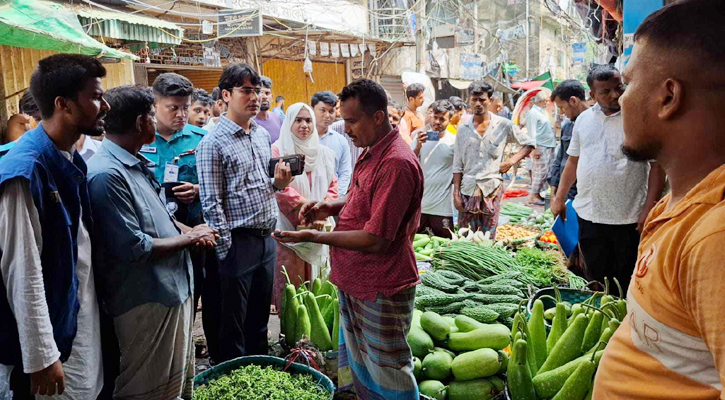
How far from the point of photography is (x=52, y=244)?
6.69 ft

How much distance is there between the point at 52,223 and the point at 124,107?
2.47 feet

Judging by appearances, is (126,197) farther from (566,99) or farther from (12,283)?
(566,99)

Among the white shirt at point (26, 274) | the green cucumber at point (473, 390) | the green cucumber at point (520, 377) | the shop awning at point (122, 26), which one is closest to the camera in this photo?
the white shirt at point (26, 274)

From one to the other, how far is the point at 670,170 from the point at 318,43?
42.4ft

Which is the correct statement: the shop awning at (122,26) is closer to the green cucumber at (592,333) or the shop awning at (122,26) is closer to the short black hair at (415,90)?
the short black hair at (415,90)

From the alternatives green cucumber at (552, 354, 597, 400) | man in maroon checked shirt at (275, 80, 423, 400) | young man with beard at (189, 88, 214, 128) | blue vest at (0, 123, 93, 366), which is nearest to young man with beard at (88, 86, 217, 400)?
blue vest at (0, 123, 93, 366)

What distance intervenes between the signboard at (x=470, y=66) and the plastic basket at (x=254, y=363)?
19.5m

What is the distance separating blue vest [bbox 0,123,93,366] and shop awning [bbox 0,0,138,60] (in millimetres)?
3620

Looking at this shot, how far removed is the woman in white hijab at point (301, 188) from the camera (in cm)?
447

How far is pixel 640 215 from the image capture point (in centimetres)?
371

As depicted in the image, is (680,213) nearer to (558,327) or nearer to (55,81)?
(558,327)

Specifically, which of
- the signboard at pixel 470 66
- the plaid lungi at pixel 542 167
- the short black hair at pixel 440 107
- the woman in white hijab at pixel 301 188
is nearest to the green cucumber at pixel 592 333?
the woman in white hijab at pixel 301 188

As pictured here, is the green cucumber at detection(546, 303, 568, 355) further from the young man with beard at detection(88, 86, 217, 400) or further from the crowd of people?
the young man with beard at detection(88, 86, 217, 400)

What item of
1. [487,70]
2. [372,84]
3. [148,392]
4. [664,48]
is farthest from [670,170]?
[487,70]
